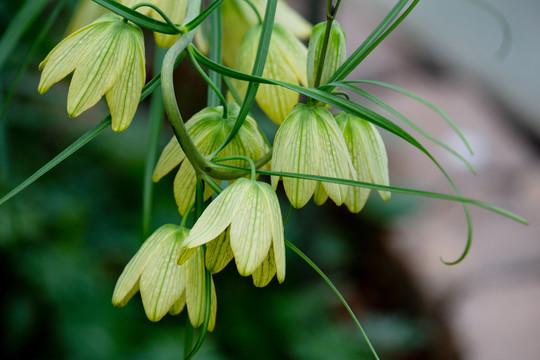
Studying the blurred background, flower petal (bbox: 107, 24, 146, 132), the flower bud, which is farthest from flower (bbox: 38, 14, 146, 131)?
the blurred background

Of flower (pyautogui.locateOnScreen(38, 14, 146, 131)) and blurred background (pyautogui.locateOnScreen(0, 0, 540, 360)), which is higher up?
flower (pyautogui.locateOnScreen(38, 14, 146, 131))

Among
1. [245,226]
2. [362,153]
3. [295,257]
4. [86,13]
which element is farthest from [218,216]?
[295,257]

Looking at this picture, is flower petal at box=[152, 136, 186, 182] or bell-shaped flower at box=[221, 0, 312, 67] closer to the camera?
flower petal at box=[152, 136, 186, 182]

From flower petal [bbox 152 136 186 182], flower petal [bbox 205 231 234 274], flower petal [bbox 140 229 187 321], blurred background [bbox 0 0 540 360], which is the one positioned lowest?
blurred background [bbox 0 0 540 360]

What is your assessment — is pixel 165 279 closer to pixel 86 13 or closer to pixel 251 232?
pixel 251 232

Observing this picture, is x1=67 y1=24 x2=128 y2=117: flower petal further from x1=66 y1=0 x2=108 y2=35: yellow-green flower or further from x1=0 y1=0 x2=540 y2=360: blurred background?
Answer: x1=0 y1=0 x2=540 y2=360: blurred background

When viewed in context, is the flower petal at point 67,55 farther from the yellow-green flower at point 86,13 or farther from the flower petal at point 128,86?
the yellow-green flower at point 86,13

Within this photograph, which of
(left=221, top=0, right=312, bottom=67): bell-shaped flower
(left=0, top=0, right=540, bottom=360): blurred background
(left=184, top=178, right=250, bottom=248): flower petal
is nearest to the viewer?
(left=184, top=178, right=250, bottom=248): flower petal
